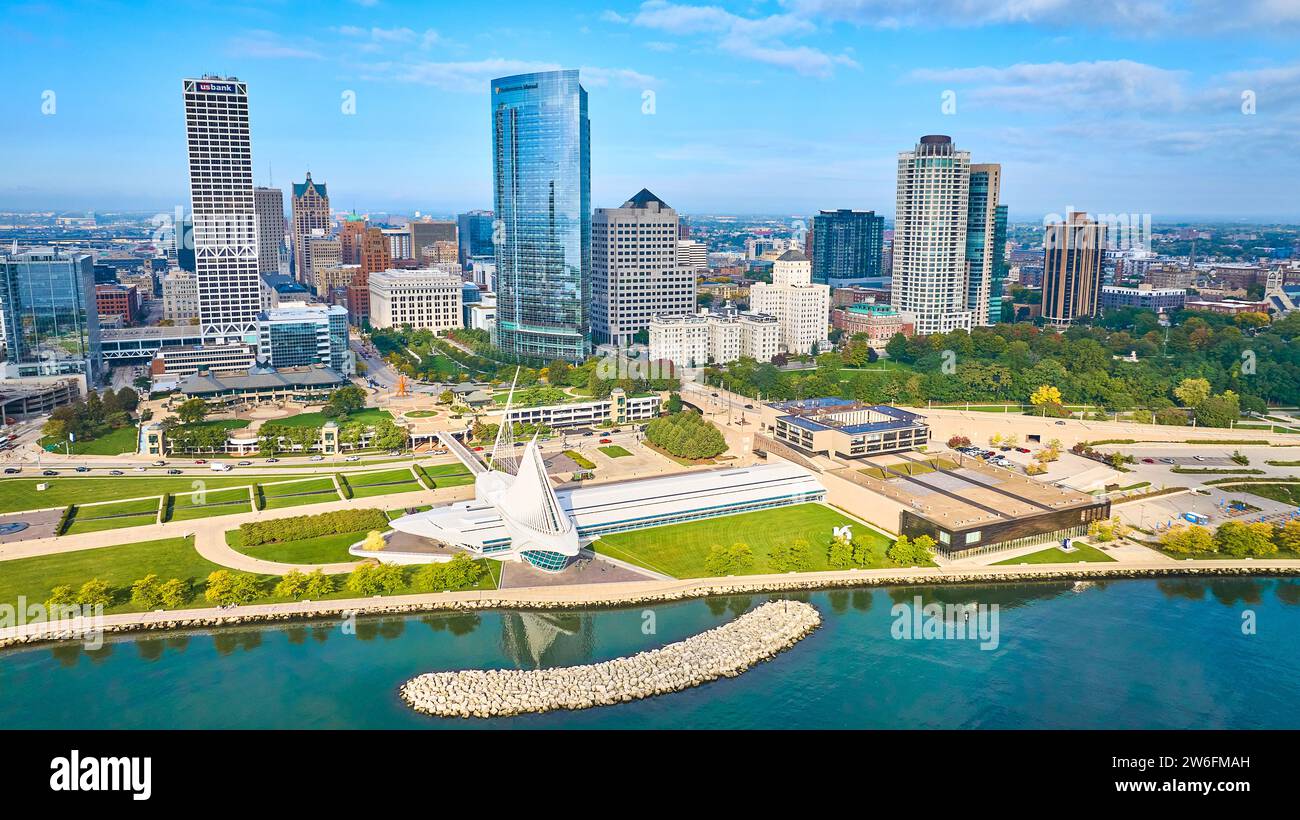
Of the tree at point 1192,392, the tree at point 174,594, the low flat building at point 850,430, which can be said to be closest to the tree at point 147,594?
the tree at point 174,594

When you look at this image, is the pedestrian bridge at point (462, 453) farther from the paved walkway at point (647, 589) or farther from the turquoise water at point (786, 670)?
the turquoise water at point (786, 670)

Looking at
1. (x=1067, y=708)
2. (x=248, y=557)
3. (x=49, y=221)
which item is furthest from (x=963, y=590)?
(x=49, y=221)

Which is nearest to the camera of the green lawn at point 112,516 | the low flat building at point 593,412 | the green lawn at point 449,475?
the green lawn at point 112,516

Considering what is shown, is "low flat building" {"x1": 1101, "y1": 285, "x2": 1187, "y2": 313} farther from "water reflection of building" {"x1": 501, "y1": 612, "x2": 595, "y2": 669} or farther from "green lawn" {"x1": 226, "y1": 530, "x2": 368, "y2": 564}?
"green lawn" {"x1": 226, "y1": 530, "x2": 368, "y2": 564}

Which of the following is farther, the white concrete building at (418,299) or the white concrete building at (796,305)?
the white concrete building at (418,299)

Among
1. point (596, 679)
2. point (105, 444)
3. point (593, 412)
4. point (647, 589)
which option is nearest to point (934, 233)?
point (593, 412)

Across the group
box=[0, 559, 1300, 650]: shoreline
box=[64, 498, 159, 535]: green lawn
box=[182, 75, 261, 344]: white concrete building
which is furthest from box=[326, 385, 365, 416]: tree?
box=[0, 559, 1300, 650]: shoreline
